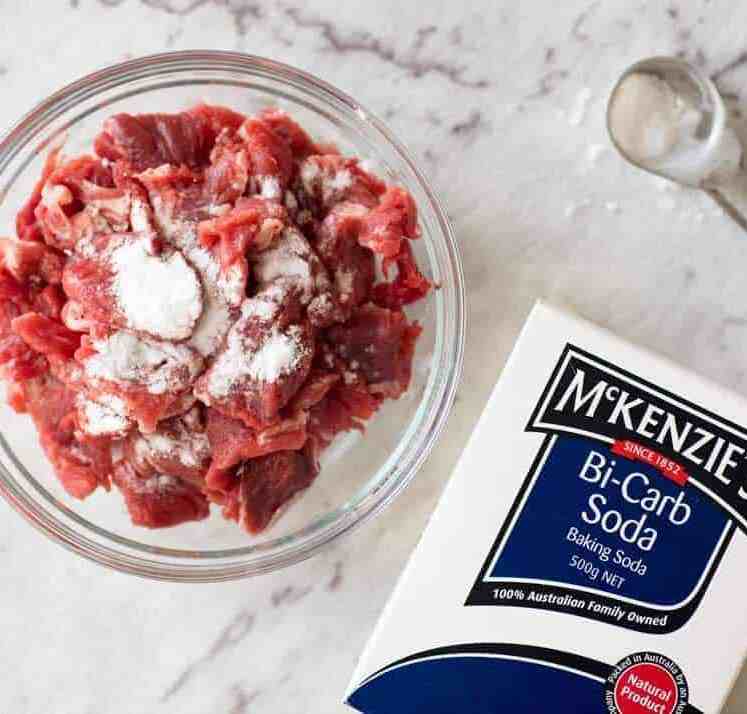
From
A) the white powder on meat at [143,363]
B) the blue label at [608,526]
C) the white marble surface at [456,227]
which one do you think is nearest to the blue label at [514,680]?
the blue label at [608,526]

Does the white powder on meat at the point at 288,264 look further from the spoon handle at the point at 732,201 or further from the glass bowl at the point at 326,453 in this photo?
the spoon handle at the point at 732,201

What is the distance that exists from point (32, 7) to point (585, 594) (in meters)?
1.44

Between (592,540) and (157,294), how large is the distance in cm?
81

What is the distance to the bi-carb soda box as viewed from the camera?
162 centimetres

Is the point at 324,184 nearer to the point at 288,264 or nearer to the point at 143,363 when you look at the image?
the point at 288,264

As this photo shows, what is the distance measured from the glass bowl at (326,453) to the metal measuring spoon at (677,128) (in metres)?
0.42

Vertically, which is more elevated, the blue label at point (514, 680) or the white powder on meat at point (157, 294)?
the white powder on meat at point (157, 294)

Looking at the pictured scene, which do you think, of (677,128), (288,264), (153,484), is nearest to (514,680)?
(153,484)

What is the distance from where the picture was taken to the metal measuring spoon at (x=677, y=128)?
180 cm

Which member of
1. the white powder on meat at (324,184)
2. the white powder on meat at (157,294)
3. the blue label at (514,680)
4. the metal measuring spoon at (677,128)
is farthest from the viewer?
the metal measuring spoon at (677,128)

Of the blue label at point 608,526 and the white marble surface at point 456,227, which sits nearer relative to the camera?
the blue label at point 608,526

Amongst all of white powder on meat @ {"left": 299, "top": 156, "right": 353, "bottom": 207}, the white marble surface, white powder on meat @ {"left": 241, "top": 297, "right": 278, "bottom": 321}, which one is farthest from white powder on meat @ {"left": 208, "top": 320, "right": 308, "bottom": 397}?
the white marble surface

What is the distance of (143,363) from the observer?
1.40 m

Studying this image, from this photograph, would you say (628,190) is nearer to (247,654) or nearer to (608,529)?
(608,529)
